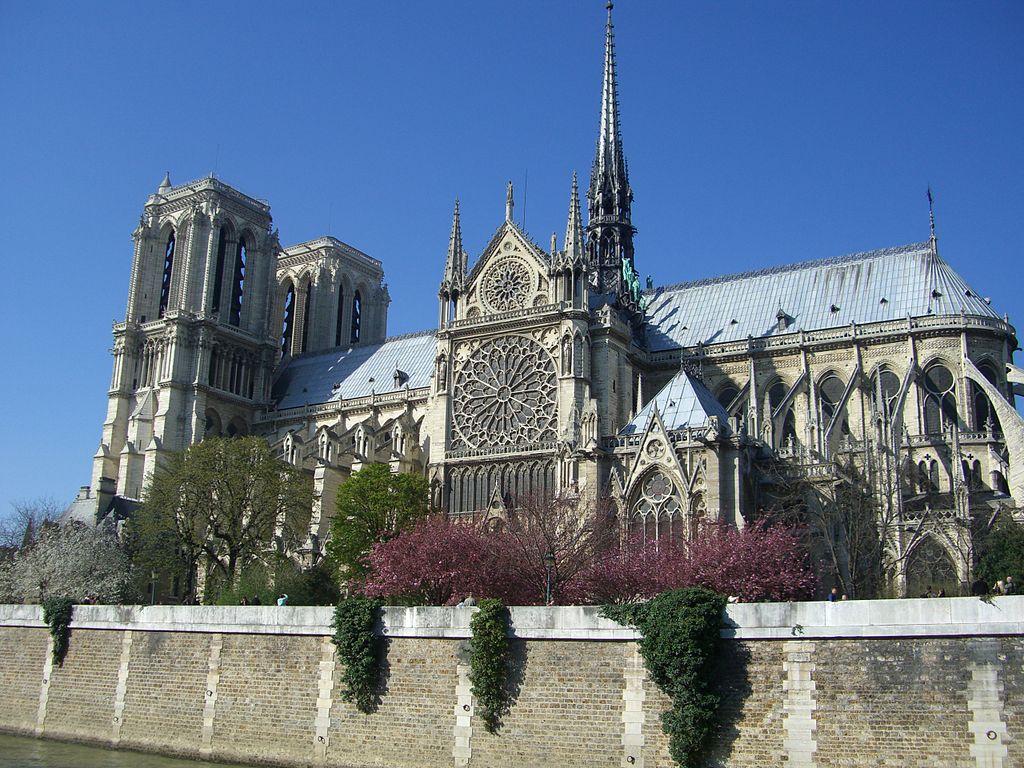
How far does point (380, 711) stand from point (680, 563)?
10862mm

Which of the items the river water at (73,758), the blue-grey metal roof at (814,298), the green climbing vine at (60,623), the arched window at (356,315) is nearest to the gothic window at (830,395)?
the blue-grey metal roof at (814,298)

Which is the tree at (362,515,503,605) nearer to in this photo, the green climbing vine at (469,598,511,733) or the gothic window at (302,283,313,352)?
the green climbing vine at (469,598,511,733)

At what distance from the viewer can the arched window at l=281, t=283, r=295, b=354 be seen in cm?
8256

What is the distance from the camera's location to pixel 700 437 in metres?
43.6

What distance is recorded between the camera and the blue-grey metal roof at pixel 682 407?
150 feet

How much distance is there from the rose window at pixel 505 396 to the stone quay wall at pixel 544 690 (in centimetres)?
2005

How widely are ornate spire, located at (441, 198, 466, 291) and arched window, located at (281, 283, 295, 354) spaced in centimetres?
2791

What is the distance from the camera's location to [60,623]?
37.4 m

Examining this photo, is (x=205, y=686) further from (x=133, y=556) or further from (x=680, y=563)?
(x=133, y=556)

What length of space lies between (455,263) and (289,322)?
3010cm

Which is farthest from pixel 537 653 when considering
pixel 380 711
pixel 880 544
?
pixel 880 544

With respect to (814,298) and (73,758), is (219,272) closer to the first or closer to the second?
(814,298)

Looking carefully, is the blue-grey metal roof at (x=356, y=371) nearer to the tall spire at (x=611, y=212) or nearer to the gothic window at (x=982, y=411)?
the tall spire at (x=611, y=212)

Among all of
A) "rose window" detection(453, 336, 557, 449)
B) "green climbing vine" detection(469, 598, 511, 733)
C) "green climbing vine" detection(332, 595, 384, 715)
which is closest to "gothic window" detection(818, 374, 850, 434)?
"rose window" detection(453, 336, 557, 449)
